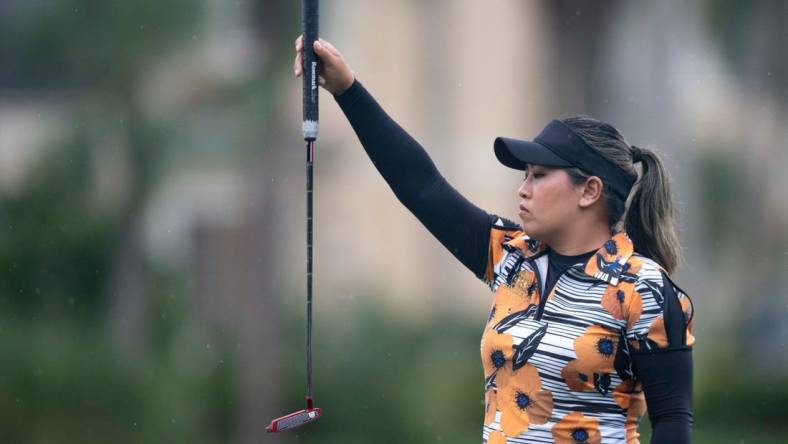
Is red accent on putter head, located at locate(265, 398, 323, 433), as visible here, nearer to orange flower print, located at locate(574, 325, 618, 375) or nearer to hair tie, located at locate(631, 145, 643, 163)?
orange flower print, located at locate(574, 325, 618, 375)

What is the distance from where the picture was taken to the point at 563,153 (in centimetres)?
325

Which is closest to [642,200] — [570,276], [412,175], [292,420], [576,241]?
[576,241]

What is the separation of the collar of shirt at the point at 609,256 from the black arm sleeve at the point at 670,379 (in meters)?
0.14

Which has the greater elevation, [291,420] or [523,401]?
[523,401]

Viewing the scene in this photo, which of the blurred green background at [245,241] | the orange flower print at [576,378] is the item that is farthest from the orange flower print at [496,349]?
the blurred green background at [245,241]

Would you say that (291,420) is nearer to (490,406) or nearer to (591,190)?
(490,406)

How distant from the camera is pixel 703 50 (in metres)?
12.8

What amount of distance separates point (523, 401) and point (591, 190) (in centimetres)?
56

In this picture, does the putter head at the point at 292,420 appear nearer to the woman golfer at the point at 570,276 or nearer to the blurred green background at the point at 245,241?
the woman golfer at the point at 570,276

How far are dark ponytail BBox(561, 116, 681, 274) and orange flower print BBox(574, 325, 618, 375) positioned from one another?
1.17ft

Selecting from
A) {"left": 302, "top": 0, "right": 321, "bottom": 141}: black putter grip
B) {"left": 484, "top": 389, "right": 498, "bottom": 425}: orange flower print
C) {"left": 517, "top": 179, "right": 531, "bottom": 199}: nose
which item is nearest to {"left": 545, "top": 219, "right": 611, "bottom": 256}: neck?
{"left": 517, "top": 179, "right": 531, "bottom": 199}: nose

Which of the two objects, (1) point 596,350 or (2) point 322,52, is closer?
(1) point 596,350

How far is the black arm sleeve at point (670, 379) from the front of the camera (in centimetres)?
301

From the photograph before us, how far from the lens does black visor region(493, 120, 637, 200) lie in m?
3.25
